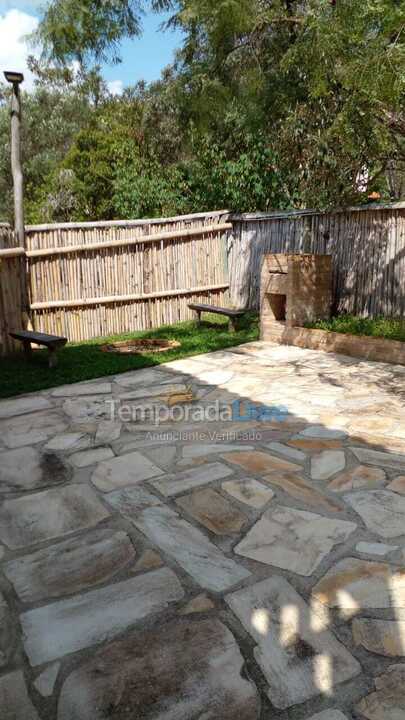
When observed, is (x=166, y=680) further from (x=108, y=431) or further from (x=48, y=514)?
(x=108, y=431)

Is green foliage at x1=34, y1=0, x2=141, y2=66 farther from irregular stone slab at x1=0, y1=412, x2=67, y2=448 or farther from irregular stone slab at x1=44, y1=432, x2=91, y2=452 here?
irregular stone slab at x1=44, y1=432, x2=91, y2=452

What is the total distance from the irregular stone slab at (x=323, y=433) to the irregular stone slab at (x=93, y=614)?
1815 mm

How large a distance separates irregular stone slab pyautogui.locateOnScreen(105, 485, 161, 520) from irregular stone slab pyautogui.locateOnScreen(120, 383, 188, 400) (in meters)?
1.89

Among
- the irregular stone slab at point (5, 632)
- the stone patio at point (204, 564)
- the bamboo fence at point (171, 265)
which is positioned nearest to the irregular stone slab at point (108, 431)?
the stone patio at point (204, 564)

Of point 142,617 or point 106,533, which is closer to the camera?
point 142,617

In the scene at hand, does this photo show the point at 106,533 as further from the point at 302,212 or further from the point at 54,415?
the point at 302,212

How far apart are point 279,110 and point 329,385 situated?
4361mm

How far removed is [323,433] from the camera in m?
3.78

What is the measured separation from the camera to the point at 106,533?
8.32 feet

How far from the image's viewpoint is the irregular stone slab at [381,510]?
8.18ft

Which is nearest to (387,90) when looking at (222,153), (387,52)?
(387,52)

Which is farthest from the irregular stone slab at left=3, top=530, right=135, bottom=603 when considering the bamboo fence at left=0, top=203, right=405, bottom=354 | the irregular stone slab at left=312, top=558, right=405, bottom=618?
the bamboo fence at left=0, top=203, right=405, bottom=354

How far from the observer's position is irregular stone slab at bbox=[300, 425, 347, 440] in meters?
3.69

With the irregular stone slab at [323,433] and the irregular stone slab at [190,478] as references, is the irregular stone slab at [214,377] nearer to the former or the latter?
the irregular stone slab at [323,433]
